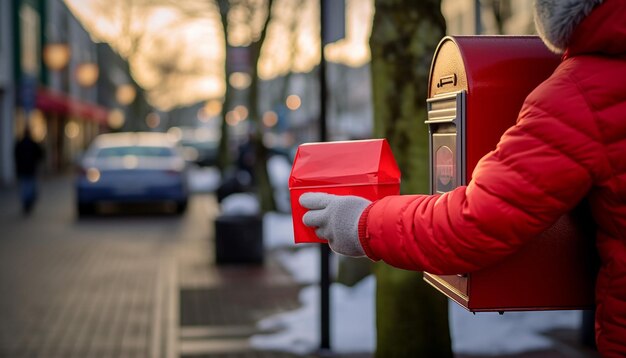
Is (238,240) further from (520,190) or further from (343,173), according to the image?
(520,190)

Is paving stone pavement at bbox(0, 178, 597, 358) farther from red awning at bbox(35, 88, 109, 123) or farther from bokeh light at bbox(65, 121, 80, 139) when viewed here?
bokeh light at bbox(65, 121, 80, 139)

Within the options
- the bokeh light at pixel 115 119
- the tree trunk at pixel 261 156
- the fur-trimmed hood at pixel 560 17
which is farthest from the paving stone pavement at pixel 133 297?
the bokeh light at pixel 115 119

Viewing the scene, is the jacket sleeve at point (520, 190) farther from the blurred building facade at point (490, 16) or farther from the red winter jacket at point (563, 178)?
the blurred building facade at point (490, 16)

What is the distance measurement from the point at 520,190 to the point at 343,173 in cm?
62

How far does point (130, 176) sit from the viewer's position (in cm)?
1875

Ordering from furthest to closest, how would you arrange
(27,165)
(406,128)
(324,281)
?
(27,165) < (324,281) < (406,128)

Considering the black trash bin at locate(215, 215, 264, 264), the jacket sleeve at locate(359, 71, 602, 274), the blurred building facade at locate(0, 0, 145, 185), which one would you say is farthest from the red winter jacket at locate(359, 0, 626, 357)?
the blurred building facade at locate(0, 0, 145, 185)

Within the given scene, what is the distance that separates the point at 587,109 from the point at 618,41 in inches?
6.5

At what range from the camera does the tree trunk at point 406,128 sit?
511 centimetres

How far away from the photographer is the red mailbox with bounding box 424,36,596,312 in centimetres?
238

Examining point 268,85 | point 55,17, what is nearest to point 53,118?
point 55,17

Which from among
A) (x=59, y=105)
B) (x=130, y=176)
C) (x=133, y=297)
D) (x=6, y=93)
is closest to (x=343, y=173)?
(x=133, y=297)

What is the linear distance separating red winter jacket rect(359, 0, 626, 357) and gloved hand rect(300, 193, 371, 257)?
20 cm

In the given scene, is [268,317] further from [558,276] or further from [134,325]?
[558,276]
